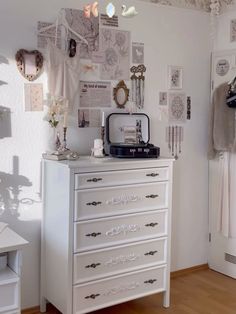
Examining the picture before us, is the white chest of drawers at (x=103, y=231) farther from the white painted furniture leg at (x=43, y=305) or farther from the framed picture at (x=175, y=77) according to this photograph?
the framed picture at (x=175, y=77)

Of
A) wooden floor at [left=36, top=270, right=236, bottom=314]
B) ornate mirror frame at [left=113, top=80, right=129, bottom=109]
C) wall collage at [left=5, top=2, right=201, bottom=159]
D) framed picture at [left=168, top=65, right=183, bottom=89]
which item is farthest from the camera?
framed picture at [left=168, top=65, right=183, bottom=89]

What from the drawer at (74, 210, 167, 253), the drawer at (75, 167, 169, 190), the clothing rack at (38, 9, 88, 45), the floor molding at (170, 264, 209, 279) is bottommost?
the floor molding at (170, 264, 209, 279)

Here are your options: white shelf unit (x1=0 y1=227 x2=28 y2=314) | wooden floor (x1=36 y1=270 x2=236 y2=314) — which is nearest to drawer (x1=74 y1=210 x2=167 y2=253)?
white shelf unit (x1=0 y1=227 x2=28 y2=314)

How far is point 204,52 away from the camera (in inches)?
155

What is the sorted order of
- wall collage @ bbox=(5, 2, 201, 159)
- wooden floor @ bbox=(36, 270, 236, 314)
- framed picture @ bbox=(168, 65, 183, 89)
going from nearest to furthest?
wall collage @ bbox=(5, 2, 201, 159)
wooden floor @ bbox=(36, 270, 236, 314)
framed picture @ bbox=(168, 65, 183, 89)

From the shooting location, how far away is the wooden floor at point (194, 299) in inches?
127

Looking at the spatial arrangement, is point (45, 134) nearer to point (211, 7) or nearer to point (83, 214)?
point (83, 214)

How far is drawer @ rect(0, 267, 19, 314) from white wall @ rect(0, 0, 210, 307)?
63cm

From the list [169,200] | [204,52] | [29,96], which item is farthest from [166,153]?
[29,96]

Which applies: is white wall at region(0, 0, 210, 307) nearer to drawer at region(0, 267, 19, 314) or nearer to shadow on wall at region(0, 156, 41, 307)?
shadow on wall at region(0, 156, 41, 307)

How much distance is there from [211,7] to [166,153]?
1.36 metres

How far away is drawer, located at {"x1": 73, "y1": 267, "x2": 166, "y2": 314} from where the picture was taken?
2855mm

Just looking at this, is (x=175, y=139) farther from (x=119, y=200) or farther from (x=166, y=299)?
(x=166, y=299)

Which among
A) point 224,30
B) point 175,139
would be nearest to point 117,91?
point 175,139
